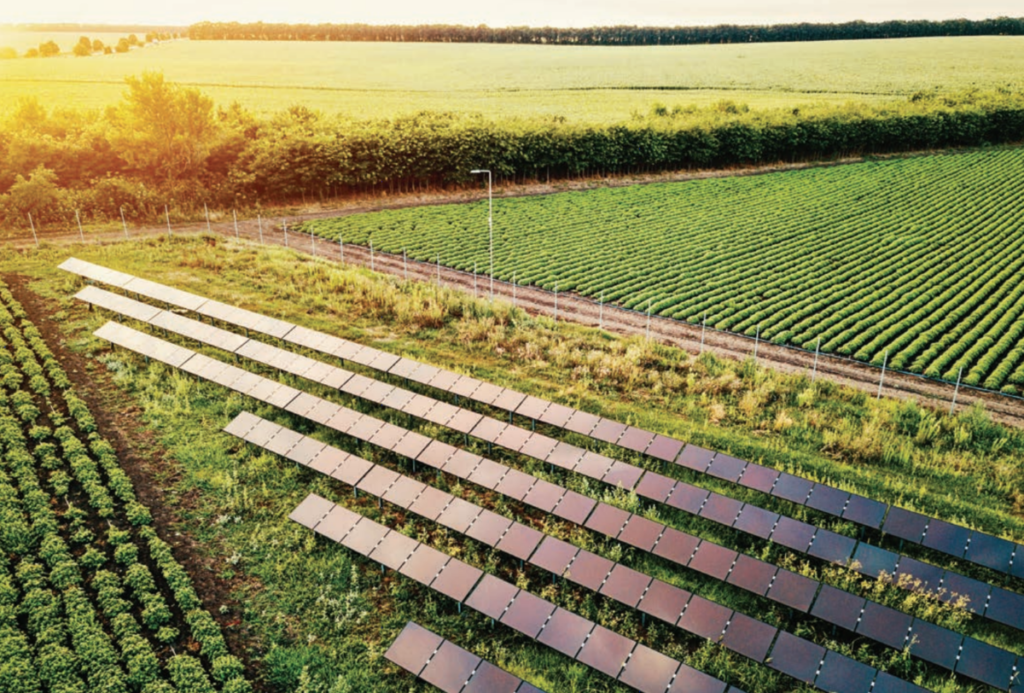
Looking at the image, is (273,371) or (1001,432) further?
(273,371)

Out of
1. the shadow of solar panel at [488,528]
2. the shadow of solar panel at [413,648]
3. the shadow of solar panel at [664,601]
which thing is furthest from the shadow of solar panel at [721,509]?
the shadow of solar panel at [413,648]

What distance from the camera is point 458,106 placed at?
4254 inches

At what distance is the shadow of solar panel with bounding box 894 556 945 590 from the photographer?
54.6 ft

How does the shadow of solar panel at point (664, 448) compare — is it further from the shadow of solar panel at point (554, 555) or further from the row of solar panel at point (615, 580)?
the shadow of solar panel at point (554, 555)

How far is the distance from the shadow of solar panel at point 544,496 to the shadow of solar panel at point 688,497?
3.15 metres

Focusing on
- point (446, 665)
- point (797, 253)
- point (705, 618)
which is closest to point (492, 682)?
point (446, 665)

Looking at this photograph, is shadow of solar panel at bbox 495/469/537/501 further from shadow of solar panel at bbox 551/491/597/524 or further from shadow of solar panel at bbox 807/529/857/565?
shadow of solar panel at bbox 807/529/857/565

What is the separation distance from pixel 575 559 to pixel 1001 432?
60.9 feet

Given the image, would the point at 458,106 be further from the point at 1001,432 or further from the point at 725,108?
the point at 1001,432

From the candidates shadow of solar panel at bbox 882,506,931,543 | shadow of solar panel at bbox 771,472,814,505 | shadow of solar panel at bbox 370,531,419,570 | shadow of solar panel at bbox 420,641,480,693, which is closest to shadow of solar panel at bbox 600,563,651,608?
shadow of solar panel at bbox 420,641,480,693

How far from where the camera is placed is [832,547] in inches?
700

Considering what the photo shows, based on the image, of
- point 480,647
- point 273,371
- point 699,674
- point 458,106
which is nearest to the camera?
point 699,674

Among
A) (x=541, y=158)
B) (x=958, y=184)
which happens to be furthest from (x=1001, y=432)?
(x=958, y=184)

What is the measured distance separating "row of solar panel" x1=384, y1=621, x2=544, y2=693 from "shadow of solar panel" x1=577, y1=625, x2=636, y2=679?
4.76 ft
